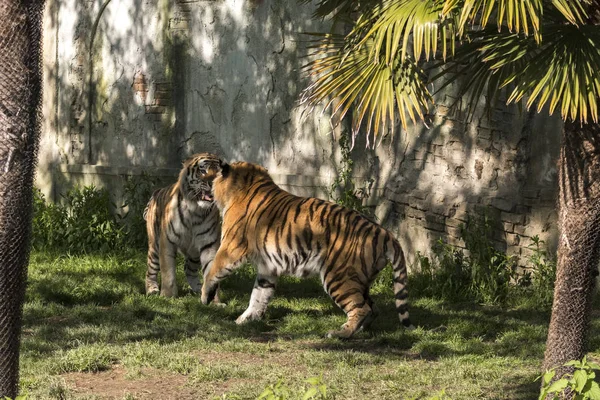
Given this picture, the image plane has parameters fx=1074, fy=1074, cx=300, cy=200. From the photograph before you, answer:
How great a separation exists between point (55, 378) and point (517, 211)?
14.4ft

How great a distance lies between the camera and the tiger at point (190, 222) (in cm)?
925

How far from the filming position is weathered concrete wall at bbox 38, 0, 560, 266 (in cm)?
945

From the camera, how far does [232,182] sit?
8.88 m

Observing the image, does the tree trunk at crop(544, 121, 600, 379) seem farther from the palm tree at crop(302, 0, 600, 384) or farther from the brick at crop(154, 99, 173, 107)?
the brick at crop(154, 99, 173, 107)

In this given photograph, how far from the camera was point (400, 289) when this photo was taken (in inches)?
316

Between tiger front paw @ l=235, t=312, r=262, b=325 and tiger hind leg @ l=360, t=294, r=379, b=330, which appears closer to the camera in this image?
tiger hind leg @ l=360, t=294, r=379, b=330

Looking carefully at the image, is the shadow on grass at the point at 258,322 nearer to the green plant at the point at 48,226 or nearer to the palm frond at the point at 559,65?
the green plant at the point at 48,226

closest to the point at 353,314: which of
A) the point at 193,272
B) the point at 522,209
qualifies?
the point at 522,209

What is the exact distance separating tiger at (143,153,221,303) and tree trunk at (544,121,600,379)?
4164mm

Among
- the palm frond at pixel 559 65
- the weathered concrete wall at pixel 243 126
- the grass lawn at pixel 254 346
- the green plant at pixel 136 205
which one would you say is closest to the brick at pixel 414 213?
the weathered concrete wall at pixel 243 126

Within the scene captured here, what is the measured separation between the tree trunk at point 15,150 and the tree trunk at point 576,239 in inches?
105

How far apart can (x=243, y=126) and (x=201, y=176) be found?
2.70 meters

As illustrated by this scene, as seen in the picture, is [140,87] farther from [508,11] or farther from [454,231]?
[508,11]

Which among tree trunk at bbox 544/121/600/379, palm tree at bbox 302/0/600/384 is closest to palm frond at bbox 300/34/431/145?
palm tree at bbox 302/0/600/384
